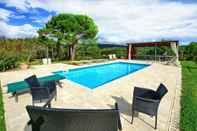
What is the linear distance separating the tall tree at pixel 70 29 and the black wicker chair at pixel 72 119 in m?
16.5

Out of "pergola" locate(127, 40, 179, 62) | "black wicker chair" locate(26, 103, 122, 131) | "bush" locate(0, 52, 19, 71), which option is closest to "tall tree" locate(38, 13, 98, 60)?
"pergola" locate(127, 40, 179, 62)

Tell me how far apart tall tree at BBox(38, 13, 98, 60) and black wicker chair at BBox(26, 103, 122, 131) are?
650 inches

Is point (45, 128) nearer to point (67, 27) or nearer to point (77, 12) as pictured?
point (67, 27)

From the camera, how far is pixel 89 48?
21359 mm

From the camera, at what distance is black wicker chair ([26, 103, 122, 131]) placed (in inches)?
76.0

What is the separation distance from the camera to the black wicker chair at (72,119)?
1.93 m

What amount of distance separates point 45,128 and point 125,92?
4.35 meters

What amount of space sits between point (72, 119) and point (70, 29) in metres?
17.2

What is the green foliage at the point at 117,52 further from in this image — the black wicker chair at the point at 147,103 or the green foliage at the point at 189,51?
the black wicker chair at the point at 147,103

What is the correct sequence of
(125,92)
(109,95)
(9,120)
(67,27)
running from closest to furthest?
(9,120), (109,95), (125,92), (67,27)

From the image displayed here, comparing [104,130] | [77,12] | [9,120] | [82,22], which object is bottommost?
[9,120]

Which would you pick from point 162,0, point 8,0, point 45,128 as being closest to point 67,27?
point 8,0

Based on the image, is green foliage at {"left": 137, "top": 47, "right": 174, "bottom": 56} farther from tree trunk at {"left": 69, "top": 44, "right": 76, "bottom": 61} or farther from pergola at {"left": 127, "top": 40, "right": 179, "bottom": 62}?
tree trunk at {"left": 69, "top": 44, "right": 76, "bottom": 61}

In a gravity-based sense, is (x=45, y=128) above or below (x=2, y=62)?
below
